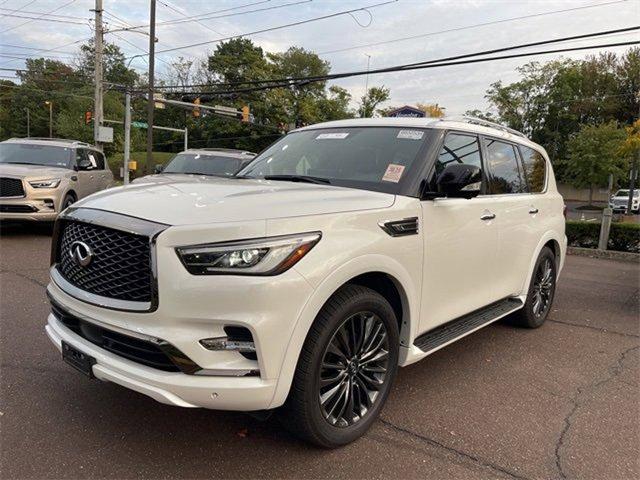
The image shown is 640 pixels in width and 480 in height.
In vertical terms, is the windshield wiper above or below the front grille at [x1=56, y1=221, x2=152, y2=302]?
above

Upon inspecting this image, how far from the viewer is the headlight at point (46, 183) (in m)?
9.03

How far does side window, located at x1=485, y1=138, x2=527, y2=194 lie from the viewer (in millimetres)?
4324

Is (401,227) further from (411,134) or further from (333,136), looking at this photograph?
(333,136)

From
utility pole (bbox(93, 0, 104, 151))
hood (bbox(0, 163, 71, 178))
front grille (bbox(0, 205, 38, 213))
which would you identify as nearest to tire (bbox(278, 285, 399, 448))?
front grille (bbox(0, 205, 38, 213))

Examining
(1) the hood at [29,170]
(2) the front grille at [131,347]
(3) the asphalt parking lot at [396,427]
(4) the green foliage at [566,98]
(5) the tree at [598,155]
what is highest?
(4) the green foliage at [566,98]

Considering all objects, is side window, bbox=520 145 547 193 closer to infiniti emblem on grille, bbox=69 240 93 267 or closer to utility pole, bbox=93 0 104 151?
infiniti emblem on grille, bbox=69 240 93 267

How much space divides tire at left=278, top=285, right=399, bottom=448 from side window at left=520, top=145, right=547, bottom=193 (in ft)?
9.17

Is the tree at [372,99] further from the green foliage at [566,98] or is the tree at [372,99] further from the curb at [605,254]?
the curb at [605,254]

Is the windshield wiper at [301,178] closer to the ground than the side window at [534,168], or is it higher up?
closer to the ground

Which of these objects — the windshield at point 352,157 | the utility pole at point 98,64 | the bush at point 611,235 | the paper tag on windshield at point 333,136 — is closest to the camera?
the windshield at point 352,157

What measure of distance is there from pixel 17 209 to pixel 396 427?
8.33m

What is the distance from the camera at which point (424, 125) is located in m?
3.70

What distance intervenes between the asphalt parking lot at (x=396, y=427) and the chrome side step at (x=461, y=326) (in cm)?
43

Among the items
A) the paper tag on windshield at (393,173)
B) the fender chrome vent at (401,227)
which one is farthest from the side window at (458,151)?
the fender chrome vent at (401,227)
